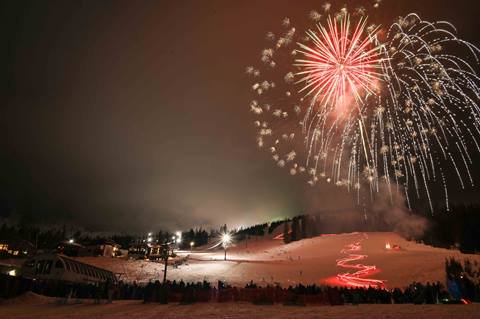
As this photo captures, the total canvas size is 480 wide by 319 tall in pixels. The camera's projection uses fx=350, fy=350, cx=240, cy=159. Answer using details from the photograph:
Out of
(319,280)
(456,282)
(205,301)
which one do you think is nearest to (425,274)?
(319,280)

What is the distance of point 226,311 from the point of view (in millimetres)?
20859

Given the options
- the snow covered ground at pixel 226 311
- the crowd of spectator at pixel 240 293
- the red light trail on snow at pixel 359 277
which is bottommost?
the snow covered ground at pixel 226 311

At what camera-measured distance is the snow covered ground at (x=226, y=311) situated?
18.5 metres

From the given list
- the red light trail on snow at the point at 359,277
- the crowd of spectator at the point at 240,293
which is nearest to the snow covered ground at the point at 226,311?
the crowd of spectator at the point at 240,293

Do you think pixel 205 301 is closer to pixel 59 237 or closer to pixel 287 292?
pixel 287 292

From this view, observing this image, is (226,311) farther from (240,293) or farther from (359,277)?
(359,277)

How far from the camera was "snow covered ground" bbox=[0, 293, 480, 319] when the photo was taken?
60.6 ft

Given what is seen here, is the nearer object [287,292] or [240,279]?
[287,292]

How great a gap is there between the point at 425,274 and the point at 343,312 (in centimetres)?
2638

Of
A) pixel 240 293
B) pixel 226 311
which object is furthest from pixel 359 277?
pixel 226 311

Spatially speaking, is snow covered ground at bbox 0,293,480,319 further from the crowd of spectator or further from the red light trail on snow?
the red light trail on snow

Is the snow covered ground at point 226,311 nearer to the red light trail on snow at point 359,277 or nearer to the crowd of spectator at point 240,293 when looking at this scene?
the crowd of spectator at point 240,293

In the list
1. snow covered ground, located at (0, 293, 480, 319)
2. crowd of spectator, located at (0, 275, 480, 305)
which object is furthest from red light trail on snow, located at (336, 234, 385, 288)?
snow covered ground, located at (0, 293, 480, 319)

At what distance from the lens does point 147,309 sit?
22.0 m
